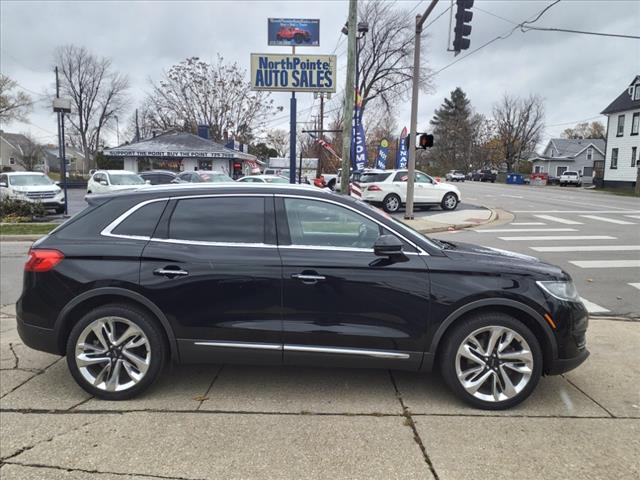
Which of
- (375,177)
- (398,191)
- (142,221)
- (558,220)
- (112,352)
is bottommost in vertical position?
(558,220)

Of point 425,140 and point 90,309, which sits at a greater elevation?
point 425,140

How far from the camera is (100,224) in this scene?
149 inches

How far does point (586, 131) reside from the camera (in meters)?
103

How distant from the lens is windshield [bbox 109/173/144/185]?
2091 cm

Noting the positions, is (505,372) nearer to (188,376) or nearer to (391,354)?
(391,354)

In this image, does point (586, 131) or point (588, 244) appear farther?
point (586, 131)

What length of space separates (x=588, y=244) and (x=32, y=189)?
58.3 feet

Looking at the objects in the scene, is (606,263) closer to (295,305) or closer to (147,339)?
(295,305)

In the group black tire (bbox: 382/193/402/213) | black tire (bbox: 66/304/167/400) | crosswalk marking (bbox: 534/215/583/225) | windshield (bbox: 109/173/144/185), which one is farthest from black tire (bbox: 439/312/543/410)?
windshield (bbox: 109/173/144/185)

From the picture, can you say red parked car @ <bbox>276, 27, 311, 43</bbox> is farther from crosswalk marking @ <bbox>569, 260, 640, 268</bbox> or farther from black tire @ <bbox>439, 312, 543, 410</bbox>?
black tire @ <bbox>439, 312, 543, 410</bbox>

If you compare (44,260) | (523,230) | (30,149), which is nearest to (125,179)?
(523,230)

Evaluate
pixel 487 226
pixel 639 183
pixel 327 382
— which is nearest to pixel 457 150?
pixel 639 183

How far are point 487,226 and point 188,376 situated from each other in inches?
509

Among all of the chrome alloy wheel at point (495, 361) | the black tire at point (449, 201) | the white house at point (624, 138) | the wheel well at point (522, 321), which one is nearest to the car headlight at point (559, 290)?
the wheel well at point (522, 321)
